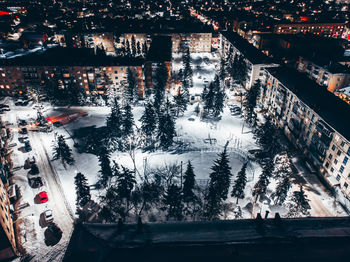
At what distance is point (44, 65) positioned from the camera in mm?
84000

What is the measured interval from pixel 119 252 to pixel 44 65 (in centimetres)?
7763

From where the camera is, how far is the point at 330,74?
80.8m

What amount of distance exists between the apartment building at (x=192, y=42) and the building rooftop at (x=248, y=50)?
1169 cm

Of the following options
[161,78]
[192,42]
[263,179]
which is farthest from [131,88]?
[192,42]

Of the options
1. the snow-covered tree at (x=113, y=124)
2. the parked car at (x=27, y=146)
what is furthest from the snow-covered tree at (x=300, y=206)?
the parked car at (x=27, y=146)

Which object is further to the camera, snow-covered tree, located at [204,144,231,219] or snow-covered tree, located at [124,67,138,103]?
snow-covered tree, located at [124,67,138,103]

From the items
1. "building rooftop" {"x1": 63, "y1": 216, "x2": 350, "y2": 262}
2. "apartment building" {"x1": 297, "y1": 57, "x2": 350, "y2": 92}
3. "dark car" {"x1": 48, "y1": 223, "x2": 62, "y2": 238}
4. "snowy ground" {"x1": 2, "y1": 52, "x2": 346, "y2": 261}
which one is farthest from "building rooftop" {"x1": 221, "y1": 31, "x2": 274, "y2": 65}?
"dark car" {"x1": 48, "y1": 223, "x2": 62, "y2": 238}

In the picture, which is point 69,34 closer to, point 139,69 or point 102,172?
point 139,69

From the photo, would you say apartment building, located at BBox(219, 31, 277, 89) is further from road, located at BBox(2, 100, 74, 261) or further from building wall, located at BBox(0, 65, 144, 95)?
road, located at BBox(2, 100, 74, 261)

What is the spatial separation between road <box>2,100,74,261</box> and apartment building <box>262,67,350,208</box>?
5168 centimetres

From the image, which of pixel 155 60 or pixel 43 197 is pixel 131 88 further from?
pixel 43 197

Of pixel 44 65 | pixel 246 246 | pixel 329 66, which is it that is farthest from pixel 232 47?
pixel 246 246

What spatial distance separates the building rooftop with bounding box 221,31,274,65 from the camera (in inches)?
3521

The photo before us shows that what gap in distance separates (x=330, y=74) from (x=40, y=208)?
293 feet
